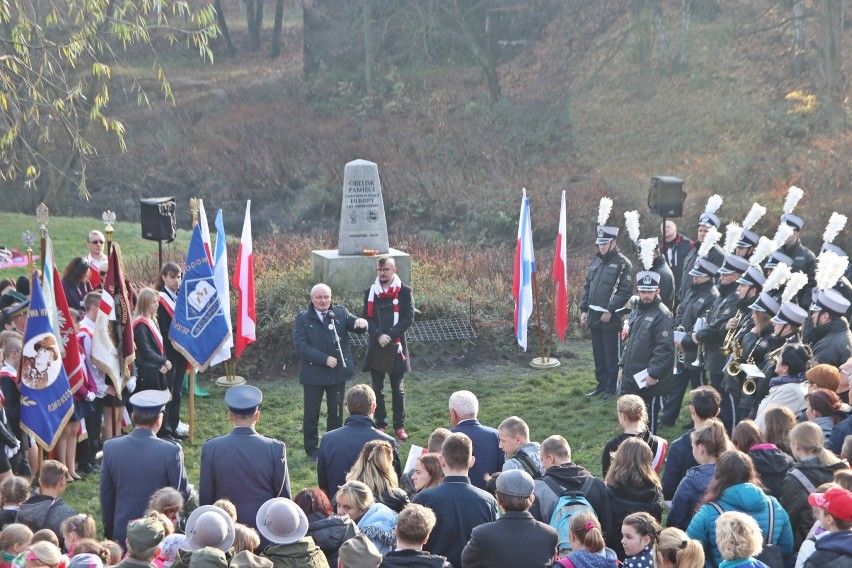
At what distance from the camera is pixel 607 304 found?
13.1 metres

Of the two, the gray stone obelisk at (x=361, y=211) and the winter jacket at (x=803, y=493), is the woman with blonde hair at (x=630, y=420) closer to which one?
the winter jacket at (x=803, y=493)

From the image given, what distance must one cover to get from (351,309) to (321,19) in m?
30.9

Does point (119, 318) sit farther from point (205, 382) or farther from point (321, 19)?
point (321, 19)

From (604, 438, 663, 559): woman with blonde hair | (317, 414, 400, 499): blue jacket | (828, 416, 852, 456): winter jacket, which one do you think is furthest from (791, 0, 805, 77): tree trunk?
(604, 438, 663, 559): woman with blonde hair

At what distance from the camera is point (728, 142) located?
29531 mm

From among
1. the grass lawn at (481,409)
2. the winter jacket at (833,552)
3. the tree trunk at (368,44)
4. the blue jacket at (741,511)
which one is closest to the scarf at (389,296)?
the grass lawn at (481,409)

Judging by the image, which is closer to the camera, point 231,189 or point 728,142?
point 728,142

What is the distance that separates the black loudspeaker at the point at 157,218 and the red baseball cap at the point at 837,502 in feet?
30.9

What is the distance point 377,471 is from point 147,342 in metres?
4.62

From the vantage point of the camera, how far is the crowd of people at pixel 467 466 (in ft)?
18.3

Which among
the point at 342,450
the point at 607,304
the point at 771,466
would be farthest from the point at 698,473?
the point at 607,304

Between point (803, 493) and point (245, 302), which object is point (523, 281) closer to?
point (245, 302)

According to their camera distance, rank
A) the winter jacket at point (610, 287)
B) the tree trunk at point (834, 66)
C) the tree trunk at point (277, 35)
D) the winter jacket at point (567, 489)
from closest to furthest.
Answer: the winter jacket at point (567, 489) < the winter jacket at point (610, 287) < the tree trunk at point (834, 66) < the tree trunk at point (277, 35)

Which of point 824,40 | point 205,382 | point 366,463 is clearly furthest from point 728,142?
point 366,463
